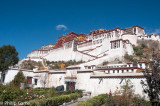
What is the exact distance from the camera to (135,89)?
587 inches

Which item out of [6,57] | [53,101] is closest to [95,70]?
[53,101]

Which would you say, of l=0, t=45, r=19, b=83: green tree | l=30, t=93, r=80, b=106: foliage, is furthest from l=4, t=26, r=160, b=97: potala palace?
l=30, t=93, r=80, b=106: foliage

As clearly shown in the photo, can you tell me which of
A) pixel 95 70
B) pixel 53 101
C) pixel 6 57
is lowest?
pixel 53 101

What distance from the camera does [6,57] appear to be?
111 feet

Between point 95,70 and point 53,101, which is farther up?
point 95,70

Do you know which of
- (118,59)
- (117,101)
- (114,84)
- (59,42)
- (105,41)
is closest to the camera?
(117,101)

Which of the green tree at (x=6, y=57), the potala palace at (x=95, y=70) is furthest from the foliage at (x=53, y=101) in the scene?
the green tree at (x=6, y=57)

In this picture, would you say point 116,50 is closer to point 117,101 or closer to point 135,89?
point 135,89

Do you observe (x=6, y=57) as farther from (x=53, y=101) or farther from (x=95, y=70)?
(x=53, y=101)

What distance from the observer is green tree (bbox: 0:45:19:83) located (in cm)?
3247

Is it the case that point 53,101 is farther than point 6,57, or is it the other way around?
point 6,57

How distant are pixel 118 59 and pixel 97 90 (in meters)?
23.0

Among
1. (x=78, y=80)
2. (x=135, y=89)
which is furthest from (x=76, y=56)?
(x=135, y=89)

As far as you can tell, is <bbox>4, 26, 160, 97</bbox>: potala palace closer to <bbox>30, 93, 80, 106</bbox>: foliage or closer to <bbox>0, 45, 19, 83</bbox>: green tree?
<bbox>0, 45, 19, 83</bbox>: green tree
